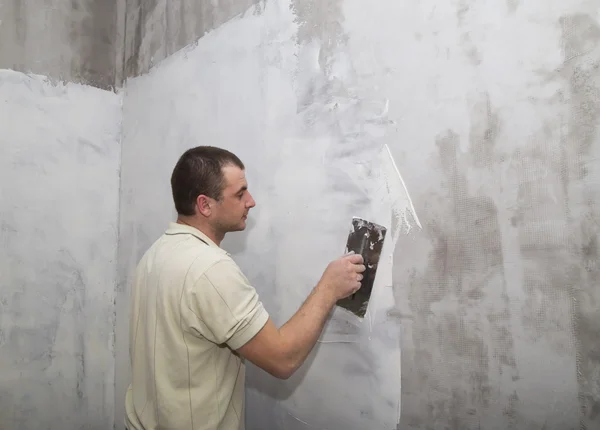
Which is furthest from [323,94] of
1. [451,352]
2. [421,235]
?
[451,352]

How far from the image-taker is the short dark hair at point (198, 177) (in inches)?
49.9

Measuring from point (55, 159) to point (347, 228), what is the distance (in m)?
1.51

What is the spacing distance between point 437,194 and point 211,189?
0.61m

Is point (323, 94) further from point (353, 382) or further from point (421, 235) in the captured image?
point (353, 382)

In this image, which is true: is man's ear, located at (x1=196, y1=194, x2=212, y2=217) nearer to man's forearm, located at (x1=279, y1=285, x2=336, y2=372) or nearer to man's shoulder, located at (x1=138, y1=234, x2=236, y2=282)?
man's shoulder, located at (x1=138, y1=234, x2=236, y2=282)

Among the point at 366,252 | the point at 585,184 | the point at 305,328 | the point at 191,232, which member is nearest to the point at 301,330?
the point at 305,328

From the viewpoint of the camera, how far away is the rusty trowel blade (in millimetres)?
1237

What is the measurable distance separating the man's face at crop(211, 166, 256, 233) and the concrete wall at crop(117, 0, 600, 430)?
0.71 feet

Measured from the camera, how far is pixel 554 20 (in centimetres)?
97

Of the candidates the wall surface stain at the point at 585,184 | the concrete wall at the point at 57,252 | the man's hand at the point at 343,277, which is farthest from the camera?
the concrete wall at the point at 57,252

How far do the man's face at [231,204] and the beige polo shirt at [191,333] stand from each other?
78 mm

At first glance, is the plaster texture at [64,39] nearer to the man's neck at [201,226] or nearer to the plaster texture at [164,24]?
the plaster texture at [164,24]

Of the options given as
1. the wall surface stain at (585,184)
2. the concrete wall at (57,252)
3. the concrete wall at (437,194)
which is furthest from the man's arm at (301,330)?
the concrete wall at (57,252)

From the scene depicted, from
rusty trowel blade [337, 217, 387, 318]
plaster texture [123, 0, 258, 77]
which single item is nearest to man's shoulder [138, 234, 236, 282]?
rusty trowel blade [337, 217, 387, 318]
